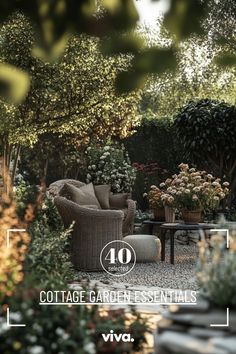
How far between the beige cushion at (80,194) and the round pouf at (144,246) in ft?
2.61

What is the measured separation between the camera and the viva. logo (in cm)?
341

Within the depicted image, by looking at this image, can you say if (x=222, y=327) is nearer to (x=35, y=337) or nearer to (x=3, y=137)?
(x=35, y=337)

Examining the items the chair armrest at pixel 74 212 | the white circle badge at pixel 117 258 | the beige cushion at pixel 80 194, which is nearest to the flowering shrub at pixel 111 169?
the beige cushion at pixel 80 194

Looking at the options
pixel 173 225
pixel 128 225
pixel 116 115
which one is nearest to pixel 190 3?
pixel 173 225

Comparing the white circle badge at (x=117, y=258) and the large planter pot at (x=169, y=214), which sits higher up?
the large planter pot at (x=169, y=214)

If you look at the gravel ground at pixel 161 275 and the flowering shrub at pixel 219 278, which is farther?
the gravel ground at pixel 161 275

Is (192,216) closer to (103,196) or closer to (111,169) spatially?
(103,196)

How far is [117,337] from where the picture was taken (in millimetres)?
3457

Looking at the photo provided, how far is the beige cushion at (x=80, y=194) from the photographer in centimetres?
825

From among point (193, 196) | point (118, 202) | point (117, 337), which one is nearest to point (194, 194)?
point (193, 196)

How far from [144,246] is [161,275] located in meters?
0.93

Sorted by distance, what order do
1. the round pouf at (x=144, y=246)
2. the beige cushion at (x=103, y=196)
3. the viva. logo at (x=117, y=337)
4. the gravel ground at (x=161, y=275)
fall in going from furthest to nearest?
1. the beige cushion at (x=103, y=196)
2. the round pouf at (x=144, y=246)
3. the gravel ground at (x=161, y=275)
4. the viva. logo at (x=117, y=337)

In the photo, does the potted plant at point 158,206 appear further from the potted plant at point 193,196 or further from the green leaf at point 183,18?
the green leaf at point 183,18

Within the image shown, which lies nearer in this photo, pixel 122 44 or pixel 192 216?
pixel 122 44
